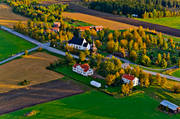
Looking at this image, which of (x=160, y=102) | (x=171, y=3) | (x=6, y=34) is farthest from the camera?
(x=171, y=3)

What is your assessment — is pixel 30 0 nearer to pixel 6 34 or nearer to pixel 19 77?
pixel 6 34

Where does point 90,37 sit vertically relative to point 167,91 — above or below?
above

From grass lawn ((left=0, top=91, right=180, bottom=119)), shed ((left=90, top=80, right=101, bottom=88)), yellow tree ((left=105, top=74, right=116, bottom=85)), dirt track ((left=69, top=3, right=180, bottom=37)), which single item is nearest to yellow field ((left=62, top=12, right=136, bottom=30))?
dirt track ((left=69, top=3, right=180, bottom=37))

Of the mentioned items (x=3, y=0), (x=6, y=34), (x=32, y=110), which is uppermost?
(x=3, y=0)

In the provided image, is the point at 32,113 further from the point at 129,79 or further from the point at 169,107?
the point at 169,107

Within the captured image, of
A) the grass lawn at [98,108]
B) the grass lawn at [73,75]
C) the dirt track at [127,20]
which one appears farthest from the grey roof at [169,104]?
the dirt track at [127,20]

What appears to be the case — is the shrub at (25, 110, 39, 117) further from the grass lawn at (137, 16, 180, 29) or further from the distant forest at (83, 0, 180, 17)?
the distant forest at (83, 0, 180, 17)

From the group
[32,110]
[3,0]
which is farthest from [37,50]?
[3,0]
